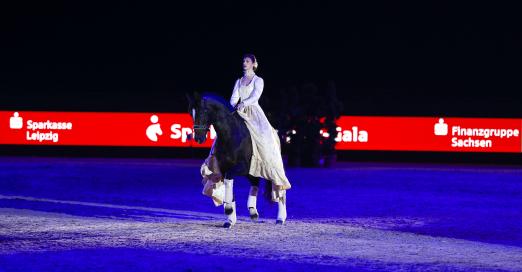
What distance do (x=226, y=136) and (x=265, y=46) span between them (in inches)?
991

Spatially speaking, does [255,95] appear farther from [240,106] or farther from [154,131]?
[154,131]

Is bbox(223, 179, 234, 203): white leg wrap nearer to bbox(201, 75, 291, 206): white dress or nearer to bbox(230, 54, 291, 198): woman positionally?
bbox(201, 75, 291, 206): white dress

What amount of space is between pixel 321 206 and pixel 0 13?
2708 cm

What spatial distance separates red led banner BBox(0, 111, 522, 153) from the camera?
27484 mm

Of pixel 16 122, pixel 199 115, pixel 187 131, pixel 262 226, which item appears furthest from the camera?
pixel 16 122

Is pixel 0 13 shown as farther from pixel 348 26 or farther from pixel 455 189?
pixel 455 189

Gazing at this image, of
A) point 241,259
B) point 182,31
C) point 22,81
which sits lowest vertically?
point 241,259

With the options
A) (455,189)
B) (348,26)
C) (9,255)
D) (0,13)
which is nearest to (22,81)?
(0,13)

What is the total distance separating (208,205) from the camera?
14336 mm

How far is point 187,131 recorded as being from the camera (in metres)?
28.5

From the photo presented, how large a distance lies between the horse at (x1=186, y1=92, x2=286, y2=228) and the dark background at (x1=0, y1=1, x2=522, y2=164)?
20.0 m

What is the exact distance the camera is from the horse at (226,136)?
10.9 metres

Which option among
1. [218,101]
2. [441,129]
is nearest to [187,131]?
[441,129]

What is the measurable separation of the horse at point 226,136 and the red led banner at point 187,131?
16.2 meters
